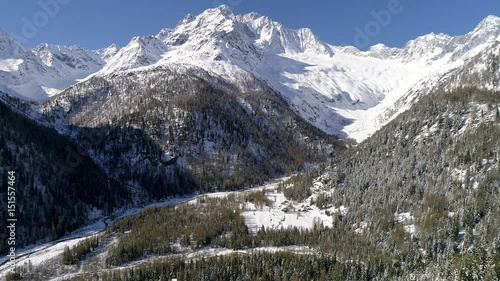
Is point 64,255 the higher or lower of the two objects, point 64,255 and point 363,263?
the higher

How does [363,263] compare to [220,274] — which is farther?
[363,263]

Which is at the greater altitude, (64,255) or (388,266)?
(64,255)

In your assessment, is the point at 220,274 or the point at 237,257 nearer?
the point at 220,274

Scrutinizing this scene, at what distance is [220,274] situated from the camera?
180 metres

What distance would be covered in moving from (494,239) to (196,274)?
133m

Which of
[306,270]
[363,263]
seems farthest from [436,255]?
[306,270]

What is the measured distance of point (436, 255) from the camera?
19850 centimetres

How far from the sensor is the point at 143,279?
579 ft

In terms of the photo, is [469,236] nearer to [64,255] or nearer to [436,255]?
[436,255]

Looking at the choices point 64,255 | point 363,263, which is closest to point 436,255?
point 363,263

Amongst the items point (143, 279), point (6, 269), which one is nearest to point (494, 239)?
point (143, 279)

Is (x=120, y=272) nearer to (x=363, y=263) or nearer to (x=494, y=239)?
(x=363, y=263)

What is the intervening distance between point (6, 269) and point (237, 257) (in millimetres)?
100455

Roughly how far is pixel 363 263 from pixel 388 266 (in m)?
11.5
